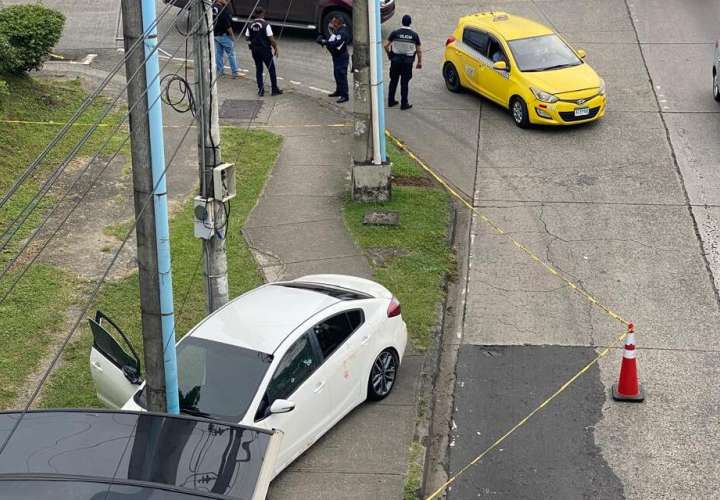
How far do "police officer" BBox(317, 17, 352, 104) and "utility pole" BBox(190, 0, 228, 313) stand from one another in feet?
29.8

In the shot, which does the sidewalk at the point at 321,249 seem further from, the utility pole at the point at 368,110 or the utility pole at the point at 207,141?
the utility pole at the point at 207,141

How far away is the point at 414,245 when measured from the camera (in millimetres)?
15469

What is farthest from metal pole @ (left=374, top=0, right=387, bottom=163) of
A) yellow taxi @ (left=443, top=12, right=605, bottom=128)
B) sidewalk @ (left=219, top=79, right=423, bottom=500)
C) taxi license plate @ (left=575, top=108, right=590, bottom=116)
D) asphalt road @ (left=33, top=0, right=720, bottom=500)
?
taxi license plate @ (left=575, top=108, right=590, bottom=116)

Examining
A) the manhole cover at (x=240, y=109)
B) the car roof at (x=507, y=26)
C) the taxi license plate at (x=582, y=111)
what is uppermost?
the car roof at (x=507, y=26)

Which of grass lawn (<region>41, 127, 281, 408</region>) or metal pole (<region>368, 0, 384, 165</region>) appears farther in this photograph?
metal pole (<region>368, 0, 384, 165</region>)

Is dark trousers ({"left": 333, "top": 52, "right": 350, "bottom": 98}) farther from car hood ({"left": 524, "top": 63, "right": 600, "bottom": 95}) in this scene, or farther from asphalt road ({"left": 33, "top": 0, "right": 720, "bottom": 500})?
car hood ({"left": 524, "top": 63, "right": 600, "bottom": 95})

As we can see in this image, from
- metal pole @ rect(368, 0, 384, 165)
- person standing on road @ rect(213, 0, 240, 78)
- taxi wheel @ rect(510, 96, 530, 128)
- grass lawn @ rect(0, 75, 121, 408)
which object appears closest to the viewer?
grass lawn @ rect(0, 75, 121, 408)

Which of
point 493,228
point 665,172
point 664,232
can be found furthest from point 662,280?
point 665,172

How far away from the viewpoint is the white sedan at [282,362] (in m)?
10.2

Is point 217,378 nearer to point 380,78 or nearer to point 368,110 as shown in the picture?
point 368,110


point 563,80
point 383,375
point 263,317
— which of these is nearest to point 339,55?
point 563,80

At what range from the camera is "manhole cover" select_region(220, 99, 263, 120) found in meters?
20.4

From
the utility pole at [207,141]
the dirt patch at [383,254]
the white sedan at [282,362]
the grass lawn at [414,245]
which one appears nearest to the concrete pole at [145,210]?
the white sedan at [282,362]

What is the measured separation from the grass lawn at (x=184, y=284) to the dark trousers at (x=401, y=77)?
9.26 feet
